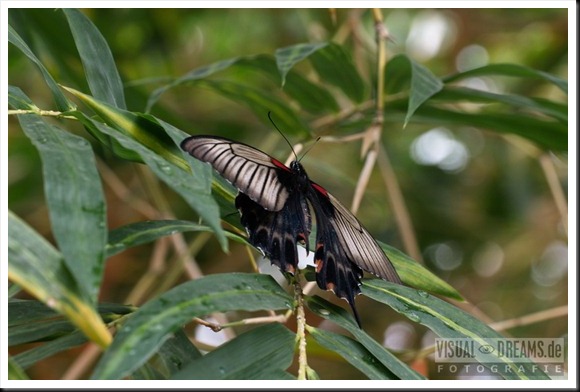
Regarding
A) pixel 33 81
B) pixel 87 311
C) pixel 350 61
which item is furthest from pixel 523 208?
pixel 87 311

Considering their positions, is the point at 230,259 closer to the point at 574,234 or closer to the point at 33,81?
the point at 33,81

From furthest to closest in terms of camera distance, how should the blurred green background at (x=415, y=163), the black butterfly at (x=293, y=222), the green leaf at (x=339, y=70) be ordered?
the blurred green background at (x=415, y=163), the green leaf at (x=339, y=70), the black butterfly at (x=293, y=222)

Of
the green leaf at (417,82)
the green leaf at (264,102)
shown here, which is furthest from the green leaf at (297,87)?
the green leaf at (417,82)

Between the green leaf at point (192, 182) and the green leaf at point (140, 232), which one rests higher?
the green leaf at point (192, 182)

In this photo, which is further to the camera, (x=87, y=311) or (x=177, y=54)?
(x=177, y=54)

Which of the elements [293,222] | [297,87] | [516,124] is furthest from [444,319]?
[297,87]

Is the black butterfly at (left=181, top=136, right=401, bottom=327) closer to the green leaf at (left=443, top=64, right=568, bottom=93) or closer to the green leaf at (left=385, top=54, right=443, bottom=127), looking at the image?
the green leaf at (left=385, top=54, right=443, bottom=127)

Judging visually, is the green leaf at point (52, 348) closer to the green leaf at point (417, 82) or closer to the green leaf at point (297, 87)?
the green leaf at point (417, 82)

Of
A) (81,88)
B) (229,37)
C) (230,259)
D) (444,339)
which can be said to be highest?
(229,37)
